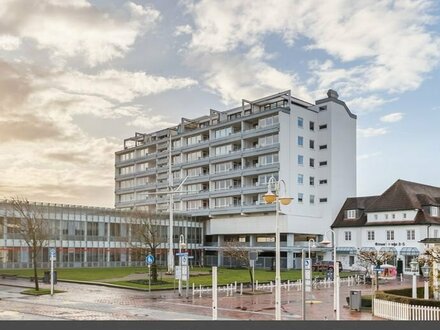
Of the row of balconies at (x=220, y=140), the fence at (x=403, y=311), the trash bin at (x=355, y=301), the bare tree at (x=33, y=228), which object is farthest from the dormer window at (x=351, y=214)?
the fence at (x=403, y=311)

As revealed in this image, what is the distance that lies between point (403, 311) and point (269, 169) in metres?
60.5

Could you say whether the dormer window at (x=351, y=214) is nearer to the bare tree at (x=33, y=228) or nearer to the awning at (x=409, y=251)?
the awning at (x=409, y=251)

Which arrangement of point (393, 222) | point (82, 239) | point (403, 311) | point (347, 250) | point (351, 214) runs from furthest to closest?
point (351, 214) → point (347, 250) → point (82, 239) → point (393, 222) → point (403, 311)

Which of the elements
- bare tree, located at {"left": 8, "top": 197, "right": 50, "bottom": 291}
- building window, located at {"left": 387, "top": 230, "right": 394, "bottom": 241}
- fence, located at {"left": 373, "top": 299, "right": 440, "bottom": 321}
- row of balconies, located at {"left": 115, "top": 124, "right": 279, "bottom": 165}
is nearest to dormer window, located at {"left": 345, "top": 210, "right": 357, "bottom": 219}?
building window, located at {"left": 387, "top": 230, "right": 394, "bottom": 241}

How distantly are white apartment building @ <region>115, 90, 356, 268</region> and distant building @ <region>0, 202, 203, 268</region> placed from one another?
32.9ft

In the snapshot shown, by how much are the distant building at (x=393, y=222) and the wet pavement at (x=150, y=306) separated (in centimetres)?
Result: 3638

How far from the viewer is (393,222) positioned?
78.0 metres

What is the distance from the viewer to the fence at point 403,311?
23.7m

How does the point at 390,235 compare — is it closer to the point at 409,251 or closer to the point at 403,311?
the point at 409,251

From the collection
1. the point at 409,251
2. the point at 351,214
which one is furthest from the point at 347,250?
the point at 409,251

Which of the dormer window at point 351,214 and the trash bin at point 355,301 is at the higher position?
the dormer window at point 351,214

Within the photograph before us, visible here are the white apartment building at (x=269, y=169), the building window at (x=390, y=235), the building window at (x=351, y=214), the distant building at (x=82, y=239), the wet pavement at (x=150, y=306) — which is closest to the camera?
the wet pavement at (x=150, y=306)

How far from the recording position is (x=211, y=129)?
96938 mm

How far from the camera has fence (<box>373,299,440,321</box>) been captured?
77.8ft
